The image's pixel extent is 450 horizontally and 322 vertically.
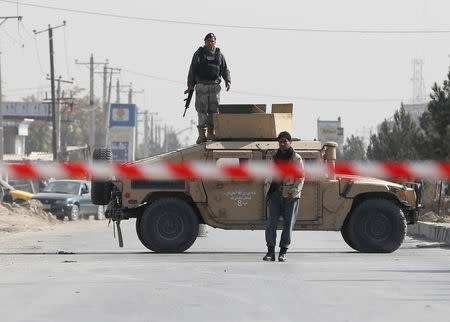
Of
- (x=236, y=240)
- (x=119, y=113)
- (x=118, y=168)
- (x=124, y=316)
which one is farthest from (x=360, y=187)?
(x=119, y=113)

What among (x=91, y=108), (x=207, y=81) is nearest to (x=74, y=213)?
(x=207, y=81)

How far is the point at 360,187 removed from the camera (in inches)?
654

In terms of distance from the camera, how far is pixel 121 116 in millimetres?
85938

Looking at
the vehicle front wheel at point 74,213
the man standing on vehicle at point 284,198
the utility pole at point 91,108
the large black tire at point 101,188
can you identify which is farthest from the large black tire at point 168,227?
the utility pole at point 91,108

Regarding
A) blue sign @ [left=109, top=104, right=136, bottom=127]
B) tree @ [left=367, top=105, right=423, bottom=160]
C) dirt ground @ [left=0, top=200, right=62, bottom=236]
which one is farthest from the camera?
blue sign @ [left=109, top=104, right=136, bottom=127]

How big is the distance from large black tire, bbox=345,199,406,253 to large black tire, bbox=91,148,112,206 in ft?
11.9

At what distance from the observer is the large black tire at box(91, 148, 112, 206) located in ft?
54.3

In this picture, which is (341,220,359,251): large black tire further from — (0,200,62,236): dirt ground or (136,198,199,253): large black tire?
(0,200,62,236): dirt ground

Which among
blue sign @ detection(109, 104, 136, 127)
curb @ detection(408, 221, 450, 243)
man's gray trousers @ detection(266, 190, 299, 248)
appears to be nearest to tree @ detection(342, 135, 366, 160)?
blue sign @ detection(109, 104, 136, 127)

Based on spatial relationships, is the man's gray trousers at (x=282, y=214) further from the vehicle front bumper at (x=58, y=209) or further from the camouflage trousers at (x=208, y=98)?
the vehicle front bumper at (x=58, y=209)

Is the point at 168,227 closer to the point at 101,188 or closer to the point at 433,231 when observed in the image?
the point at 101,188

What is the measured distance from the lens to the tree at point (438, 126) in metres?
36.4

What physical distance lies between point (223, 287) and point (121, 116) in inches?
2990

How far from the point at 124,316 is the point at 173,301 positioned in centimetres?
Answer: 104
